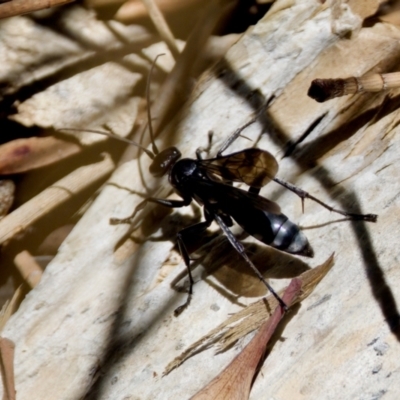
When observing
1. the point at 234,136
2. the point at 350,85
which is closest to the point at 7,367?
the point at 234,136

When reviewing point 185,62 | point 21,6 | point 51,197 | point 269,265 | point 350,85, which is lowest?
point 269,265

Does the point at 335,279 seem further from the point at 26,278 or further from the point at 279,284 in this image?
the point at 26,278

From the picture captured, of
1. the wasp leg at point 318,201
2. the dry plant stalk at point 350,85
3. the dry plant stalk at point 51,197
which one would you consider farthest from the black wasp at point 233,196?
the dry plant stalk at point 350,85

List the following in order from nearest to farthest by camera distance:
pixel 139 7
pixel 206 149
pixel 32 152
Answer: pixel 206 149
pixel 32 152
pixel 139 7

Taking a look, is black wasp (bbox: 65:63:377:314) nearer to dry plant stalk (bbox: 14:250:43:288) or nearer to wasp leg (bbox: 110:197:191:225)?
wasp leg (bbox: 110:197:191:225)

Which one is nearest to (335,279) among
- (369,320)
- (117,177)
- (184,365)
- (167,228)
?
(369,320)

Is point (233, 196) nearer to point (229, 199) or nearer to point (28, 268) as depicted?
point (229, 199)

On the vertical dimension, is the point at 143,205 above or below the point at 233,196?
above
